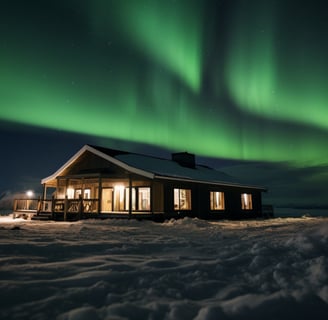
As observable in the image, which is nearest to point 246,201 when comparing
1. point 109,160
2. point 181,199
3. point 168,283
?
point 181,199

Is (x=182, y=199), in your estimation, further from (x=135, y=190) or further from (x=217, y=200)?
(x=217, y=200)

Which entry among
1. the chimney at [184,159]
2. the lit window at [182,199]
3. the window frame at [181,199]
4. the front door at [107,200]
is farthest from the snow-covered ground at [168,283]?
the chimney at [184,159]

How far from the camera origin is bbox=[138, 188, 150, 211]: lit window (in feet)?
65.3

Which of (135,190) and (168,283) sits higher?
(135,190)

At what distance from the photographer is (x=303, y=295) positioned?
321 centimetres

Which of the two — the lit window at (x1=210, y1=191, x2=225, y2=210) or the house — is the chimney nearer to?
the house

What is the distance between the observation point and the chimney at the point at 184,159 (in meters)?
24.3

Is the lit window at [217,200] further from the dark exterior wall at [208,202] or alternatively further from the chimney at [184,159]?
the chimney at [184,159]

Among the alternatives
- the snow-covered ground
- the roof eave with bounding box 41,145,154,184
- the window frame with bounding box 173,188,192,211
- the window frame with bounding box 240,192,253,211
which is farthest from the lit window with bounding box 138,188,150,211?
the snow-covered ground

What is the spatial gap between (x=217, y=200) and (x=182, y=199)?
13.6ft

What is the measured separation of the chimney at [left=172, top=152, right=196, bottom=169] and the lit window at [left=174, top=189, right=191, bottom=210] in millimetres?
4589

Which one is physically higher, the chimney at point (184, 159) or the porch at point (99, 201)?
the chimney at point (184, 159)

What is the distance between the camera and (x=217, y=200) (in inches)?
885

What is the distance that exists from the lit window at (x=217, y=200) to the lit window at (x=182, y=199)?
2.68 m
